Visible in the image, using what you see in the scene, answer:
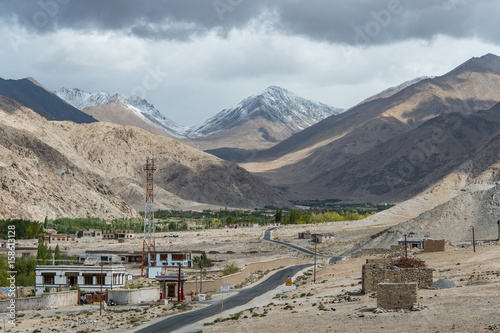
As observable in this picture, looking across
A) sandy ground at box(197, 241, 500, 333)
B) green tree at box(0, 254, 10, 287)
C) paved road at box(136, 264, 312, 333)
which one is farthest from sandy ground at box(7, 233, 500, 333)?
green tree at box(0, 254, 10, 287)

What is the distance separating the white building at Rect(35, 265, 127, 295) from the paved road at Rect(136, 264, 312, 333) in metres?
13.2

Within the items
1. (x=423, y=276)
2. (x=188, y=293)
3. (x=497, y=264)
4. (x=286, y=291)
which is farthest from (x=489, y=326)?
(x=188, y=293)

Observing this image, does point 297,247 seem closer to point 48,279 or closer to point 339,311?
point 48,279

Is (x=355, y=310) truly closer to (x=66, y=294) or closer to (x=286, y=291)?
(x=286, y=291)

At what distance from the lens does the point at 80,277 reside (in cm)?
7206

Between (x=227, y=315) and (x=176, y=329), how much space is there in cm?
451

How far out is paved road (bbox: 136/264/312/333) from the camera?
154 ft

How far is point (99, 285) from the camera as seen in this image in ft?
234

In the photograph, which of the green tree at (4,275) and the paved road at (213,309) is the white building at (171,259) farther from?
the paved road at (213,309)

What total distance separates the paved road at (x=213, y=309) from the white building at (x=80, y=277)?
43.4 feet

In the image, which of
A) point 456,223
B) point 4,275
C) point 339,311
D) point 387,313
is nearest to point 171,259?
point 4,275

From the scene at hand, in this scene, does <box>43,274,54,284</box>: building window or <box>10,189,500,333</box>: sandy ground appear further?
<box>43,274,54,284</box>: building window

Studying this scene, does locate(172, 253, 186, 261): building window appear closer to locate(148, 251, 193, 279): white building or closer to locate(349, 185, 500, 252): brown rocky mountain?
locate(148, 251, 193, 279): white building

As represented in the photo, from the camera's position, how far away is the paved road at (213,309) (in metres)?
46.9
